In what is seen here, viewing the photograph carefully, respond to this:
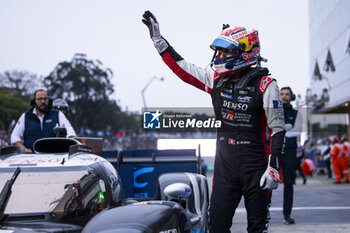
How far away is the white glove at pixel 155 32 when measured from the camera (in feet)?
13.6

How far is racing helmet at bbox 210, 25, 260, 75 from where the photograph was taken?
4.02 meters

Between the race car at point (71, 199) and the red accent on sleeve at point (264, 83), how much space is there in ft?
3.01

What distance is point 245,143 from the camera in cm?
394

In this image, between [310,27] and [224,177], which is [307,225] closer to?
[224,177]

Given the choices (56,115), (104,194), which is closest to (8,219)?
(104,194)

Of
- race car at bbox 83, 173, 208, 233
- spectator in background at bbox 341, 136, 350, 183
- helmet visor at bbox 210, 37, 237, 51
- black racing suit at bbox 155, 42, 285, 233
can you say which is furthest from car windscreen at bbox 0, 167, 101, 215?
spectator in background at bbox 341, 136, 350, 183

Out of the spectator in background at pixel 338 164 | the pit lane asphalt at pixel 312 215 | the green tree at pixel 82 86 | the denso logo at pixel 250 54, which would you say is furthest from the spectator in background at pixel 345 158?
the green tree at pixel 82 86

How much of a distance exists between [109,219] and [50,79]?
54.4 meters

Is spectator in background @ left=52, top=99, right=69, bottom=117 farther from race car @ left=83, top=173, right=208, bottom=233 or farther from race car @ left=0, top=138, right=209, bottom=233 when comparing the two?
race car @ left=83, top=173, right=208, bottom=233

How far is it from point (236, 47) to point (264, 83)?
348mm

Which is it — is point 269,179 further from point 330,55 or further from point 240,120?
point 330,55

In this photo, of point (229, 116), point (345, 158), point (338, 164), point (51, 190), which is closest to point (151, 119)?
point (229, 116)

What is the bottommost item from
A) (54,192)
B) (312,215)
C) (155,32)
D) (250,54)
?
(312,215)

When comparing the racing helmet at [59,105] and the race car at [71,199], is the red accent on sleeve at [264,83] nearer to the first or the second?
the race car at [71,199]
